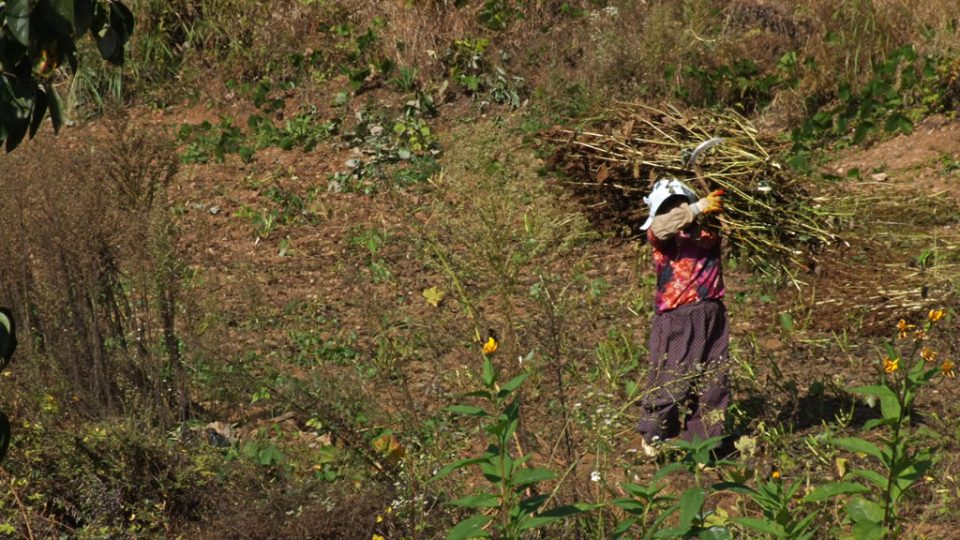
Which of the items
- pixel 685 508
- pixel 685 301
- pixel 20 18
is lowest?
pixel 685 301

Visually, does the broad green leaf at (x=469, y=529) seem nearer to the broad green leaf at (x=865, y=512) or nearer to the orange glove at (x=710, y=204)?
the broad green leaf at (x=865, y=512)

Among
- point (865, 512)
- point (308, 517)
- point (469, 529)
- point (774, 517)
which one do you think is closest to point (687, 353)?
point (308, 517)

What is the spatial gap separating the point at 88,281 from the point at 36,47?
3010 mm

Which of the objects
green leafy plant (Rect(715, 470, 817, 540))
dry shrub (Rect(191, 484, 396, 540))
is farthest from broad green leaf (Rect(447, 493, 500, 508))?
dry shrub (Rect(191, 484, 396, 540))

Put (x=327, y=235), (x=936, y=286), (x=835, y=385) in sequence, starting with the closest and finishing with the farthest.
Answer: (x=835, y=385)
(x=936, y=286)
(x=327, y=235)

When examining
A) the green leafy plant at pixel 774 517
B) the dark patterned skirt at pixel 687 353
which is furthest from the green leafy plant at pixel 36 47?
the dark patterned skirt at pixel 687 353

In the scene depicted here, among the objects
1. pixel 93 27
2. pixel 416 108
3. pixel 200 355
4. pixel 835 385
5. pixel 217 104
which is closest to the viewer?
pixel 93 27

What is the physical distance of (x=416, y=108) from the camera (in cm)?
984

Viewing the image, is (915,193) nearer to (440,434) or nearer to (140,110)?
(440,434)

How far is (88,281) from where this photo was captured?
17.8 feet

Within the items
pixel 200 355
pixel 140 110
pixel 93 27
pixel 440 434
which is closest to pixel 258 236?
pixel 140 110

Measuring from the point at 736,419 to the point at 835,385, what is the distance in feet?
2.43

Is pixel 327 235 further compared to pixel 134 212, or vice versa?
pixel 327 235

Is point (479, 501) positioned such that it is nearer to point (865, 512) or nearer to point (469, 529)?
point (469, 529)
